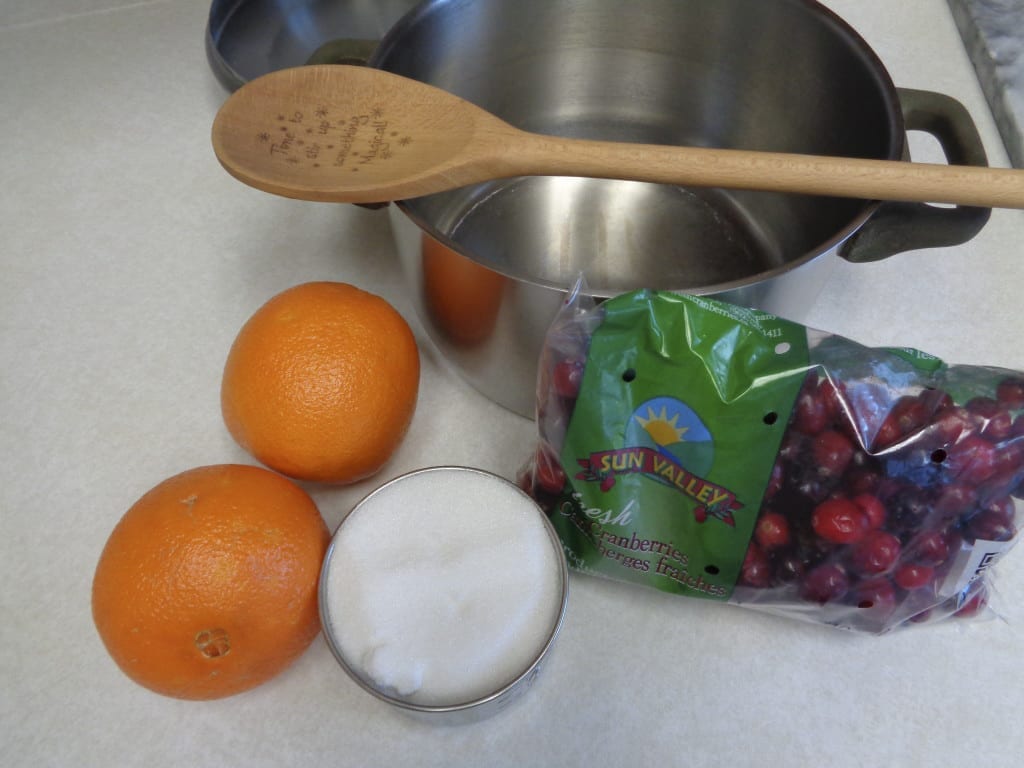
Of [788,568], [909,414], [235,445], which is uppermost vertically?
[909,414]

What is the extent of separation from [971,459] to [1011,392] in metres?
0.04

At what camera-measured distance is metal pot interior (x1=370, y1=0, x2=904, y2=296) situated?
0.71 meters

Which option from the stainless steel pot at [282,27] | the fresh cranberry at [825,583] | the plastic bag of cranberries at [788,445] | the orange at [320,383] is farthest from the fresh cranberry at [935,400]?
the stainless steel pot at [282,27]

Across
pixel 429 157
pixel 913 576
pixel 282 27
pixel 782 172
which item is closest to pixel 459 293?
pixel 429 157

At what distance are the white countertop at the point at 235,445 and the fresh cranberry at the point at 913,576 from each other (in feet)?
0.31

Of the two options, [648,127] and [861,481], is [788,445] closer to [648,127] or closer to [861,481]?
[861,481]

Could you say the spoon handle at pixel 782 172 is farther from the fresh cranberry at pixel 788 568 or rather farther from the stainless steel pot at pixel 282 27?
the stainless steel pot at pixel 282 27

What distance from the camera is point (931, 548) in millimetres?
472

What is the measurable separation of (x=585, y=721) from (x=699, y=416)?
0.73ft

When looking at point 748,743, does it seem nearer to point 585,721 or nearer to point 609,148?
point 585,721

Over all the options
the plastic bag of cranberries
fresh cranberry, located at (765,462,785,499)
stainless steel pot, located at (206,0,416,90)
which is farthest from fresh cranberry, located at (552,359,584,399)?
stainless steel pot, located at (206,0,416,90)

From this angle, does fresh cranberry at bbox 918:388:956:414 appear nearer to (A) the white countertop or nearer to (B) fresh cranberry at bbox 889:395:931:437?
(B) fresh cranberry at bbox 889:395:931:437

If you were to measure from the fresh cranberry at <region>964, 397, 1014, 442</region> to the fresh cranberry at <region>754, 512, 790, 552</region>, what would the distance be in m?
0.12

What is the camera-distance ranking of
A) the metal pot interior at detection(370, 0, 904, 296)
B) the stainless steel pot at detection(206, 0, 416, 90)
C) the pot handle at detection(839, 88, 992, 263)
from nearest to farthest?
the pot handle at detection(839, 88, 992, 263) < the metal pot interior at detection(370, 0, 904, 296) < the stainless steel pot at detection(206, 0, 416, 90)
